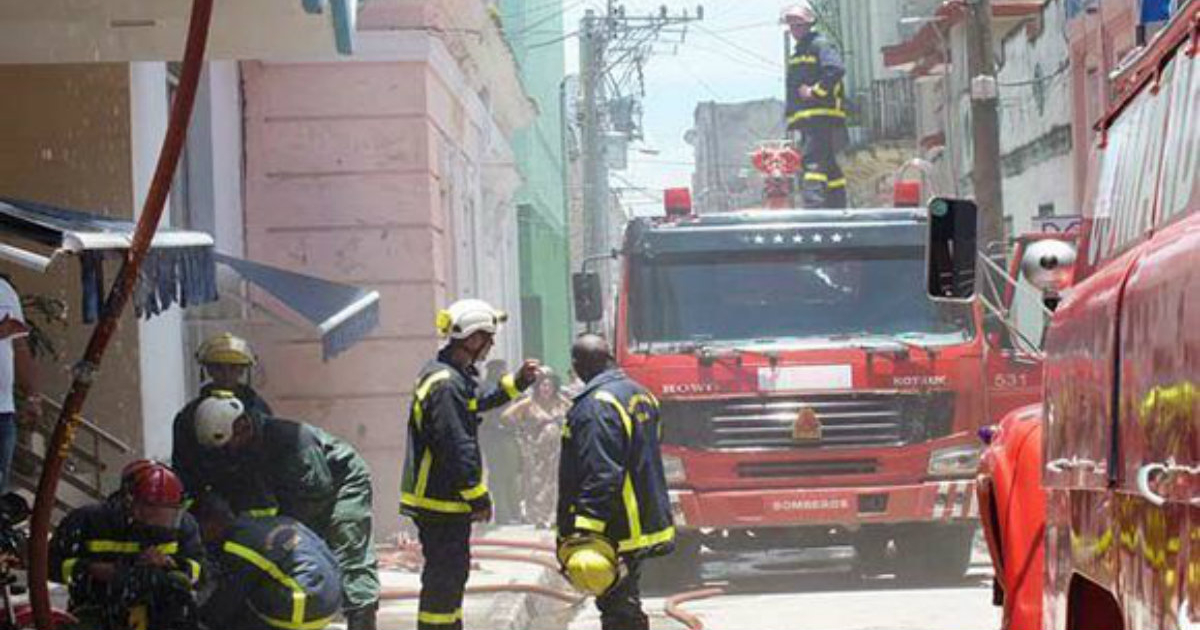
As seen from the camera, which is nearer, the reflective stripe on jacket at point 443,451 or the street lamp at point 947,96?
the reflective stripe on jacket at point 443,451

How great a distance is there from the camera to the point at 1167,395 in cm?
358

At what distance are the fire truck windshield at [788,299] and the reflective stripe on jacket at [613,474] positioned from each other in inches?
198

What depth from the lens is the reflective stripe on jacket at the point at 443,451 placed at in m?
9.55

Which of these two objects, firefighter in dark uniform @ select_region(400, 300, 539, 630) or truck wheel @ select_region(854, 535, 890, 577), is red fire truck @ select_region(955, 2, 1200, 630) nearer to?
firefighter in dark uniform @ select_region(400, 300, 539, 630)

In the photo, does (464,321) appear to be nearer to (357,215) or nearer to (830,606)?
(830,606)

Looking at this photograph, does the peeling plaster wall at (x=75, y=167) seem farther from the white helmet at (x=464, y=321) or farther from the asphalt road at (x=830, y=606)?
the white helmet at (x=464, y=321)

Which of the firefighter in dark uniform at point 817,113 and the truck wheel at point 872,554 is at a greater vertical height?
the firefighter in dark uniform at point 817,113

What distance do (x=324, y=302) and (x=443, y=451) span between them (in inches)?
185

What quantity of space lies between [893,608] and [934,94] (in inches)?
1053

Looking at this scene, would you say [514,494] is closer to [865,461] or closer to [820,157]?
[820,157]

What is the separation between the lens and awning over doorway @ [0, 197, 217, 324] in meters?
8.24

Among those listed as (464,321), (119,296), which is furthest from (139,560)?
(464,321)

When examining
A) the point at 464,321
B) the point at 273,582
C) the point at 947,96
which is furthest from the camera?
the point at 947,96

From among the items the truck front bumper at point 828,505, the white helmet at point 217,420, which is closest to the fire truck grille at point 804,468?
the truck front bumper at point 828,505
